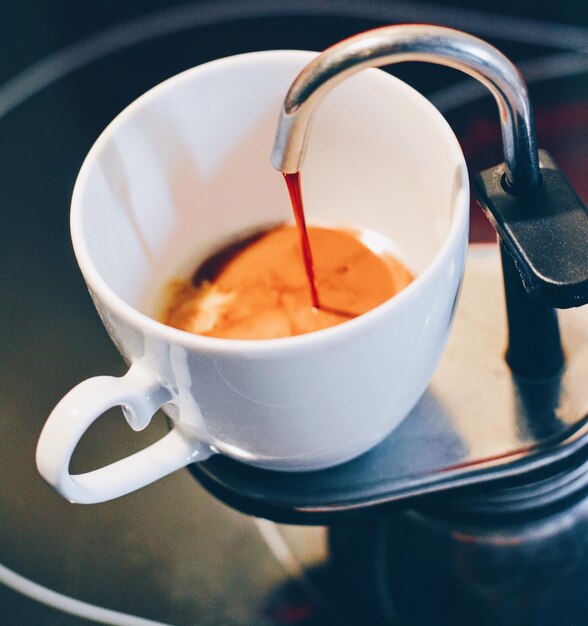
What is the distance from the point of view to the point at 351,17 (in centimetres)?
66

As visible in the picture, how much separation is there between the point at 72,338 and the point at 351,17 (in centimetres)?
33

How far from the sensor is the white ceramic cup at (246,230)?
0.97 ft

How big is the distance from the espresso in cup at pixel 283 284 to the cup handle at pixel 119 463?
0.07 metres

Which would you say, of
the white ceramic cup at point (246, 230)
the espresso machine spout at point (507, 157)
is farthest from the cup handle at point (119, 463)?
the espresso machine spout at point (507, 157)

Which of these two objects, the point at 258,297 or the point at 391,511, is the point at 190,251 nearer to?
the point at 258,297

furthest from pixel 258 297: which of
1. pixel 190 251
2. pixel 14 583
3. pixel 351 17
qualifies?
pixel 351 17

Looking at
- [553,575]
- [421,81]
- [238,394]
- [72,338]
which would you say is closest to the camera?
[238,394]

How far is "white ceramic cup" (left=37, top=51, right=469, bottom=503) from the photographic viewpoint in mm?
Result: 295

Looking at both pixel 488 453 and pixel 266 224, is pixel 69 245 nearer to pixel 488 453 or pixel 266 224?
pixel 266 224

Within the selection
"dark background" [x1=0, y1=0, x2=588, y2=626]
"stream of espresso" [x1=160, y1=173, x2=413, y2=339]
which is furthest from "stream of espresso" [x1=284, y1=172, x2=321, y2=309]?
"dark background" [x1=0, y1=0, x2=588, y2=626]

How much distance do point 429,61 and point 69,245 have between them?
33cm

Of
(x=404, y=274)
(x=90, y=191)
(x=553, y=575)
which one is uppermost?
(x=90, y=191)

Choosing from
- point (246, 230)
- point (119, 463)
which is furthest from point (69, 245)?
point (119, 463)

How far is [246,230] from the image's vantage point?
0.48 metres
